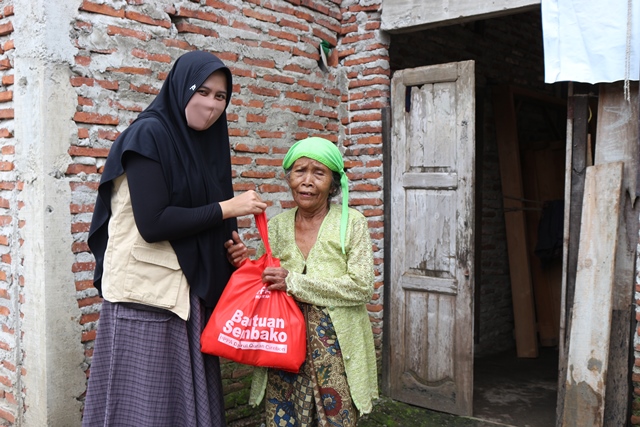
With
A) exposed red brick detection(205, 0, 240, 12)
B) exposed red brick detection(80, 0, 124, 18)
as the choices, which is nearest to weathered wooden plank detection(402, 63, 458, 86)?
exposed red brick detection(205, 0, 240, 12)

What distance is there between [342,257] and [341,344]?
403mm

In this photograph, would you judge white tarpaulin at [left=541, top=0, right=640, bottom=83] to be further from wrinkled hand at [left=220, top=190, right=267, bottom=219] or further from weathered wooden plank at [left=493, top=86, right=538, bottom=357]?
weathered wooden plank at [left=493, top=86, right=538, bottom=357]

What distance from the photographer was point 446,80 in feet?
14.1

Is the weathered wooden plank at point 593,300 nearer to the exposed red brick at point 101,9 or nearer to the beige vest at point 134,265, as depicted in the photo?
the beige vest at point 134,265

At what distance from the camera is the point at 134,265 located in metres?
2.43

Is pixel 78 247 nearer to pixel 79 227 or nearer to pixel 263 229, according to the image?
pixel 79 227

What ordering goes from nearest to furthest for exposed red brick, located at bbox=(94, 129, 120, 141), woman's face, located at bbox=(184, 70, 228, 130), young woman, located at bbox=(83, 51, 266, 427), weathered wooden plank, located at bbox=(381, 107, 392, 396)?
young woman, located at bbox=(83, 51, 266, 427), woman's face, located at bbox=(184, 70, 228, 130), exposed red brick, located at bbox=(94, 129, 120, 141), weathered wooden plank, located at bbox=(381, 107, 392, 396)

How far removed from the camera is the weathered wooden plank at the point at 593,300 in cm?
352

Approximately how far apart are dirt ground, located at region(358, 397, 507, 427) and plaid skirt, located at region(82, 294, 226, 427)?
6.65ft

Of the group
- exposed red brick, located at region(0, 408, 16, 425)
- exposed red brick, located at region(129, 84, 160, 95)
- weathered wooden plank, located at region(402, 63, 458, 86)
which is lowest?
exposed red brick, located at region(0, 408, 16, 425)

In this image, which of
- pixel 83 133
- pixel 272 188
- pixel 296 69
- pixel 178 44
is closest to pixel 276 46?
pixel 296 69

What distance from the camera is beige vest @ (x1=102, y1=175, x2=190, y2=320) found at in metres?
2.43

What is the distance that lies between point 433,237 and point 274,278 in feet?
6.79

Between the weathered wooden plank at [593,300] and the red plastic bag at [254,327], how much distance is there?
1948 mm
